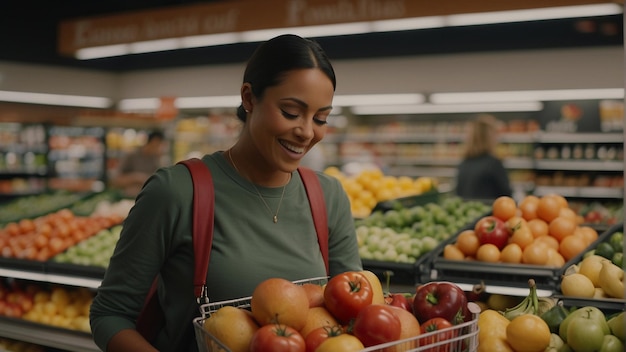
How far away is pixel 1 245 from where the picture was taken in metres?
4.68

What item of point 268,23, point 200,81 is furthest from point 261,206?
point 200,81

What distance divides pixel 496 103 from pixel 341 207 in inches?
362

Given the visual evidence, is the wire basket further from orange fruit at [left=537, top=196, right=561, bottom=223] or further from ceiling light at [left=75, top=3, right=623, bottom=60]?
ceiling light at [left=75, top=3, right=623, bottom=60]

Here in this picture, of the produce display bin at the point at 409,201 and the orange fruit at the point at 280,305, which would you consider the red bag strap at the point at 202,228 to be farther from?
the produce display bin at the point at 409,201

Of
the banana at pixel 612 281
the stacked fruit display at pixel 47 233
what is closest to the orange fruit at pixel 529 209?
the banana at pixel 612 281

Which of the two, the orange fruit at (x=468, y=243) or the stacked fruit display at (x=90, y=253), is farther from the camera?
the stacked fruit display at (x=90, y=253)

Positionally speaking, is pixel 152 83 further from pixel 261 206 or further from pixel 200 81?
pixel 261 206

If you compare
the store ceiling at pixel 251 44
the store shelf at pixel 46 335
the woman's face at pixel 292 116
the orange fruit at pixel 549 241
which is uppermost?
the store ceiling at pixel 251 44

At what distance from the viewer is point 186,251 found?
1783 millimetres

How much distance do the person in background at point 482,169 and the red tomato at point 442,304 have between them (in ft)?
15.7

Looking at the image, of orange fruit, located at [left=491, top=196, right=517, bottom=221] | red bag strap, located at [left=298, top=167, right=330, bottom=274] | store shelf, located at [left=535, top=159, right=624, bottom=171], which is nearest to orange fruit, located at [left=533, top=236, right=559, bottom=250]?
orange fruit, located at [left=491, top=196, right=517, bottom=221]

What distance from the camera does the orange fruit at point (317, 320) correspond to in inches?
56.0

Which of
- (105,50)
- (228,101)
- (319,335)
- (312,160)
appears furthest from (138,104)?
(319,335)

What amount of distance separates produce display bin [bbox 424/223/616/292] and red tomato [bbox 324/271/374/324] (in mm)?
1758
